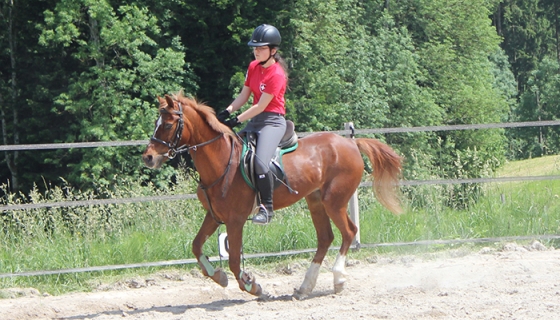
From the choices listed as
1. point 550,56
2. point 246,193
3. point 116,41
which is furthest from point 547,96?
point 246,193

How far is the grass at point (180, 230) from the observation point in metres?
8.52

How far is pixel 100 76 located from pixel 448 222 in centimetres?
1350

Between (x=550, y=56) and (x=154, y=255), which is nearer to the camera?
(x=154, y=255)

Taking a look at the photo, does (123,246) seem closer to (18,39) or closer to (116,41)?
(116,41)

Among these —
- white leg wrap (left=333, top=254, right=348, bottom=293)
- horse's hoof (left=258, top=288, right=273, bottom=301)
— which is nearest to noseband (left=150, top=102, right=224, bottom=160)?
horse's hoof (left=258, top=288, right=273, bottom=301)

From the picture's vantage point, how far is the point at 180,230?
9.30 m

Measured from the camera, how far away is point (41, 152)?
2152 centimetres

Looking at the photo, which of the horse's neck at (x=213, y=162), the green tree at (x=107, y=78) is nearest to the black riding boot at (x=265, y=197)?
the horse's neck at (x=213, y=162)

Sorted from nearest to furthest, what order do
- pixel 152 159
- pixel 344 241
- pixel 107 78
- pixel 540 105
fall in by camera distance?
pixel 152 159, pixel 344 241, pixel 107 78, pixel 540 105

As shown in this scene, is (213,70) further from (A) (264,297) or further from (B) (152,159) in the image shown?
(B) (152,159)

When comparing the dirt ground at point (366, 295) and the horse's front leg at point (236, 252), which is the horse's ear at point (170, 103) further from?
the dirt ground at point (366, 295)

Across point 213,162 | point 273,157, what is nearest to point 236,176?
point 213,162

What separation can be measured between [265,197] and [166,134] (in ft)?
3.79

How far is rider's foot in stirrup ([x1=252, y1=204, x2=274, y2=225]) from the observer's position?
6974 mm
